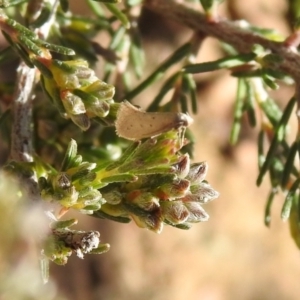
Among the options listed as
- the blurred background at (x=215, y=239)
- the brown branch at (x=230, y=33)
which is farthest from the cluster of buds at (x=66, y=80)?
the blurred background at (x=215, y=239)

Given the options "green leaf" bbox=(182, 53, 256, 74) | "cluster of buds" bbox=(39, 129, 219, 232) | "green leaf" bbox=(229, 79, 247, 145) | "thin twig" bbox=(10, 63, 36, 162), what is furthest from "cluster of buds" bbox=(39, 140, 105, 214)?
"green leaf" bbox=(229, 79, 247, 145)

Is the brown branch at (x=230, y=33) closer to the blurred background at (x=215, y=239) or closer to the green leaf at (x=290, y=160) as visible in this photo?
the green leaf at (x=290, y=160)

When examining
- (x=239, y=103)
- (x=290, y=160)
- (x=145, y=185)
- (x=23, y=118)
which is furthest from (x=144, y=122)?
(x=239, y=103)

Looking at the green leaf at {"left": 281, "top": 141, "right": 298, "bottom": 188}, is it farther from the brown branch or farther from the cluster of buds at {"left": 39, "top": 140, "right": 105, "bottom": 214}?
the cluster of buds at {"left": 39, "top": 140, "right": 105, "bottom": 214}

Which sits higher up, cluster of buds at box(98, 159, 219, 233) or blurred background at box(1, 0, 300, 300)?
cluster of buds at box(98, 159, 219, 233)

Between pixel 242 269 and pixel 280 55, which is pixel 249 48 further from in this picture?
pixel 242 269

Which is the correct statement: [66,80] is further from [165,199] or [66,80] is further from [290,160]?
[290,160]
